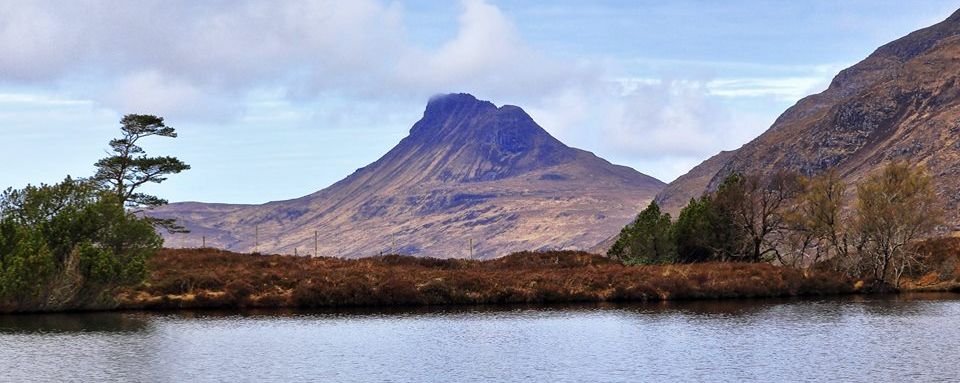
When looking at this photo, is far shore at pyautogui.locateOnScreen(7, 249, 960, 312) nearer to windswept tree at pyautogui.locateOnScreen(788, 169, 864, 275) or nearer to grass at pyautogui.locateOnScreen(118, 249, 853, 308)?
grass at pyautogui.locateOnScreen(118, 249, 853, 308)

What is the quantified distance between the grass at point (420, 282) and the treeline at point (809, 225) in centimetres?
560

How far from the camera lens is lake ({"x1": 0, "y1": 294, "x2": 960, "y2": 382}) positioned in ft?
156

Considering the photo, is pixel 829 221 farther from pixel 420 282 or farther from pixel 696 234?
pixel 420 282

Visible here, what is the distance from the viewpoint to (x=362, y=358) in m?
53.7

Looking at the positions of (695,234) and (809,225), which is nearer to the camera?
(809,225)

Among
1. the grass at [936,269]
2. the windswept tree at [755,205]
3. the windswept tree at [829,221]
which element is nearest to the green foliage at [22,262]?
the windswept tree at [755,205]

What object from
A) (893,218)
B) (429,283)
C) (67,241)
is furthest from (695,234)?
(67,241)

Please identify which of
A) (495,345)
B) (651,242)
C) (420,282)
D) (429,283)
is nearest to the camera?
(495,345)

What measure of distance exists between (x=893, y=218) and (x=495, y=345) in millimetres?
59716

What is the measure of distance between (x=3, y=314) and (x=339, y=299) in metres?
26.1

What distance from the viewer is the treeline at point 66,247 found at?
2933 inches

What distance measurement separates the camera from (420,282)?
299 feet

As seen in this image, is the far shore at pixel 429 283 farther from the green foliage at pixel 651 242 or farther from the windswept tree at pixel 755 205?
the windswept tree at pixel 755 205

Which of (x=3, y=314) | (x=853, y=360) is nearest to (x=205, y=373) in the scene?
(x=853, y=360)
